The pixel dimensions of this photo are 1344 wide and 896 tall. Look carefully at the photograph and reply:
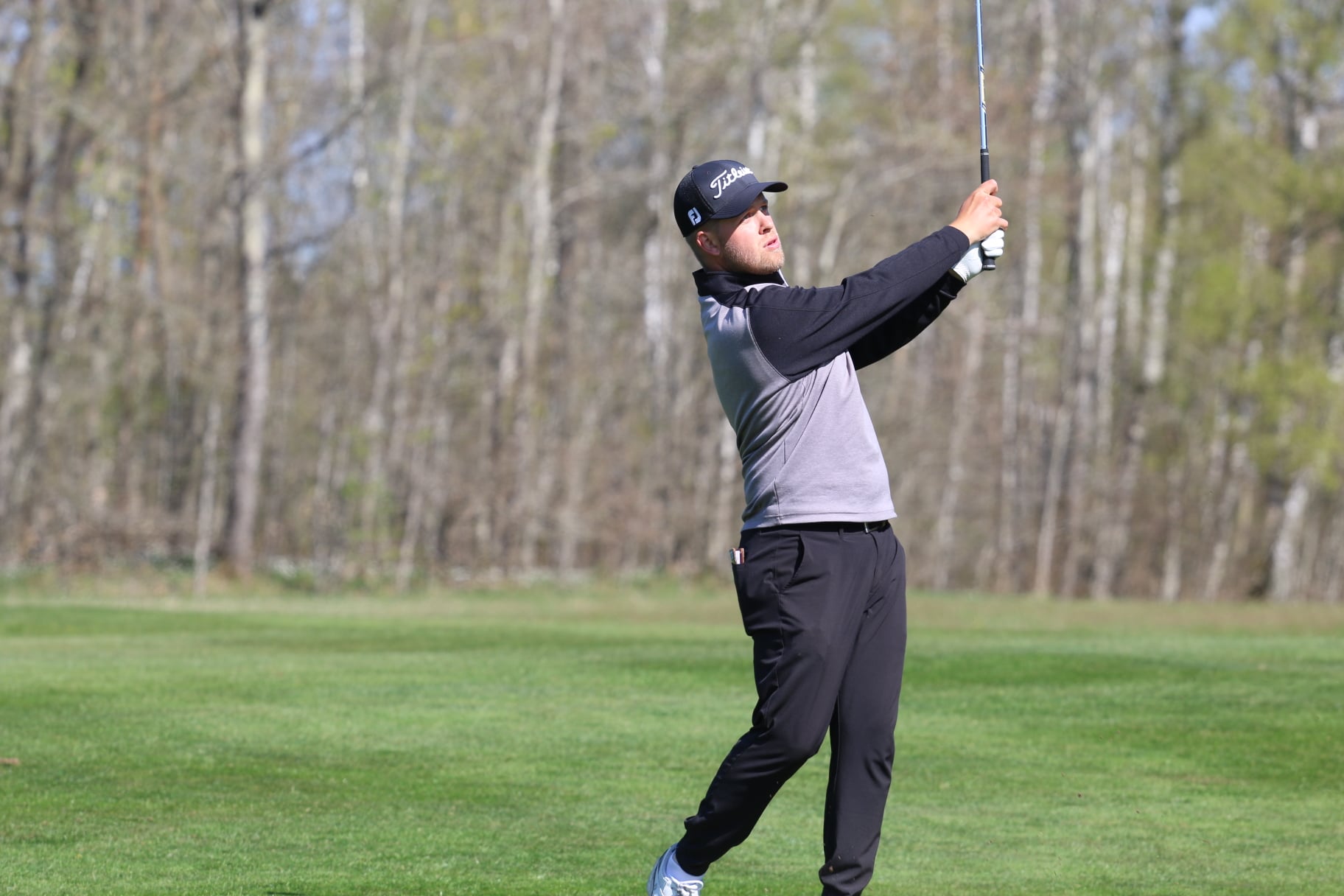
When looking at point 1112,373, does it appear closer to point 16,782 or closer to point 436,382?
point 436,382

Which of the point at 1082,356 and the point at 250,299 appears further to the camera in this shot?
the point at 1082,356

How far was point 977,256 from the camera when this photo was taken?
19.3 feet

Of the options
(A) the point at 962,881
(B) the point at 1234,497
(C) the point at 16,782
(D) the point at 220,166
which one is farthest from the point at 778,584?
(B) the point at 1234,497

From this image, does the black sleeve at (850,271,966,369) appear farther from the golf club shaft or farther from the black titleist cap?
the black titleist cap

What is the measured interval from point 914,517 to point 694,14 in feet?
38.8

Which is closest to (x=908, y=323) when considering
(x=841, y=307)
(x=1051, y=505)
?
(x=841, y=307)

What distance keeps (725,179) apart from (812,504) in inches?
41.0

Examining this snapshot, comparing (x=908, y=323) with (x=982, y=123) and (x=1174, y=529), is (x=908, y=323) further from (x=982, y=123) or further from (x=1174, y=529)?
(x=1174, y=529)

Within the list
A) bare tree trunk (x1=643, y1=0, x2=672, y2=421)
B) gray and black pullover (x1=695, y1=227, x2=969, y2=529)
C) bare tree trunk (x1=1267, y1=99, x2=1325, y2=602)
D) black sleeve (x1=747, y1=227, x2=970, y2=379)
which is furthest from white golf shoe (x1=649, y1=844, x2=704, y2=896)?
bare tree trunk (x1=1267, y1=99, x2=1325, y2=602)

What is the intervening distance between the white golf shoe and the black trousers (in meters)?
0.03

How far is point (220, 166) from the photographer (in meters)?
40.0

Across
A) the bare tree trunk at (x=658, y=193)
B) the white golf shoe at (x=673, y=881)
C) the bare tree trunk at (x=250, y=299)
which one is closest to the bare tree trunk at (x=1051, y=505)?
the bare tree trunk at (x=658, y=193)

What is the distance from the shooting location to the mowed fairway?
7492 mm

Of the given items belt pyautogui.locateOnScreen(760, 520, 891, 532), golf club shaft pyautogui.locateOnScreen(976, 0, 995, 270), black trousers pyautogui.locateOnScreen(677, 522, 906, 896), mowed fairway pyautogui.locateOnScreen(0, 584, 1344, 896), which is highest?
golf club shaft pyautogui.locateOnScreen(976, 0, 995, 270)
